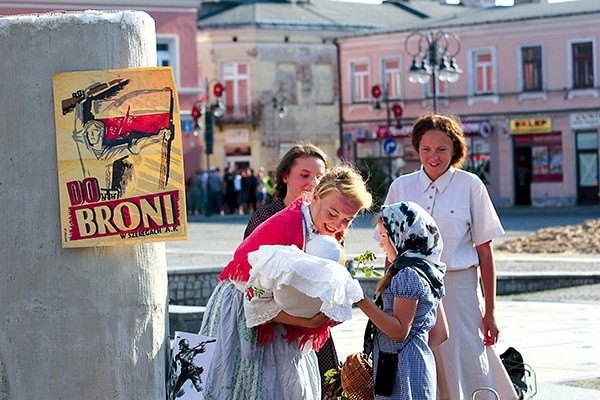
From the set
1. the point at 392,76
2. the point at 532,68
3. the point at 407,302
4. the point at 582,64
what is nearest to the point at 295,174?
the point at 407,302

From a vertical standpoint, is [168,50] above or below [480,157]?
above

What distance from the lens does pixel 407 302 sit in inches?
231

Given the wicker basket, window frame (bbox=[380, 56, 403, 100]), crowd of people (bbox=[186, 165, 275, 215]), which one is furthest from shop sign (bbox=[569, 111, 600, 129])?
the wicker basket

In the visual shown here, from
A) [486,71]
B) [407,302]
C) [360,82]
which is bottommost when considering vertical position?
[407,302]

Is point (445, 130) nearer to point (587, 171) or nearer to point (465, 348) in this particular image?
point (465, 348)

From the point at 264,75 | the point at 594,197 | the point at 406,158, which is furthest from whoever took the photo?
the point at 264,75

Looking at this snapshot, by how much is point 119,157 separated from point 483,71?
48771 mm

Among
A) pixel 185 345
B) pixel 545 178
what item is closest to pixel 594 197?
pixel 545 178

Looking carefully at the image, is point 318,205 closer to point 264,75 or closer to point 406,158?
point 406,158

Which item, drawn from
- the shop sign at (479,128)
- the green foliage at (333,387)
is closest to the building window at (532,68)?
the shop sign at (479,128)

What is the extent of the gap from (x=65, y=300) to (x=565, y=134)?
152ft

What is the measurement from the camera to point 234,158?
6106cm

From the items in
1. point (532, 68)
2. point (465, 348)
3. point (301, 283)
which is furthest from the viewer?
point (532, 68)

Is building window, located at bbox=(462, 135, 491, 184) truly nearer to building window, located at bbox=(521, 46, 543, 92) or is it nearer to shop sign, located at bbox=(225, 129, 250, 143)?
building window, located at bbox=(521, 46, 543, 92)
